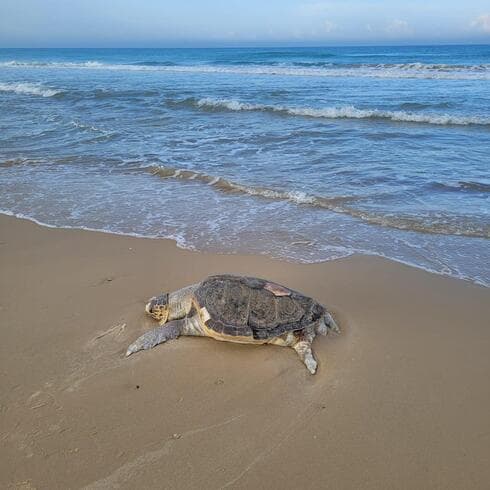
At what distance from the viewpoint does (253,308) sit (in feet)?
12.9

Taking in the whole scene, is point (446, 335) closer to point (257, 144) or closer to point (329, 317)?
point (329, 317)

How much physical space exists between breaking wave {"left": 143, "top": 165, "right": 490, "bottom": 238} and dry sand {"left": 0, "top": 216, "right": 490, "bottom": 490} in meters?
1.44

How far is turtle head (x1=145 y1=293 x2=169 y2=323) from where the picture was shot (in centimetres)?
426

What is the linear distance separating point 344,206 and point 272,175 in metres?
2.06

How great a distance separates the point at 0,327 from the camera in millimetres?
4109

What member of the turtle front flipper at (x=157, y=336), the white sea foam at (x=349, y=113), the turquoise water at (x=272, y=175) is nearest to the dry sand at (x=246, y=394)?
the turtle front flipper at (x=157, y=336)

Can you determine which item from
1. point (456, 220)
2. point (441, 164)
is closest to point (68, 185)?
point (456, 220)

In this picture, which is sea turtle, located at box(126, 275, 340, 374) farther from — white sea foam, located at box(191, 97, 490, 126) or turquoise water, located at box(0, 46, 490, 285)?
white sea foam, located at box(191, 97, 490, 126)

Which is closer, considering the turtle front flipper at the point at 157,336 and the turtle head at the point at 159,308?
the turtle front flipper at the point at 157,336

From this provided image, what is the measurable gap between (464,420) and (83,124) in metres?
13.7

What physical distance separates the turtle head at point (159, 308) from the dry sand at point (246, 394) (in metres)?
0.14

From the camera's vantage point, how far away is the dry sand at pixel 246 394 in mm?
2758

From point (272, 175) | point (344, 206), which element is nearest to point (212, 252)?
point (344, 206)

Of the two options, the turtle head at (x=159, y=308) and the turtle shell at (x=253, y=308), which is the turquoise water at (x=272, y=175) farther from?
the turtle head at (x=159, y=308)
